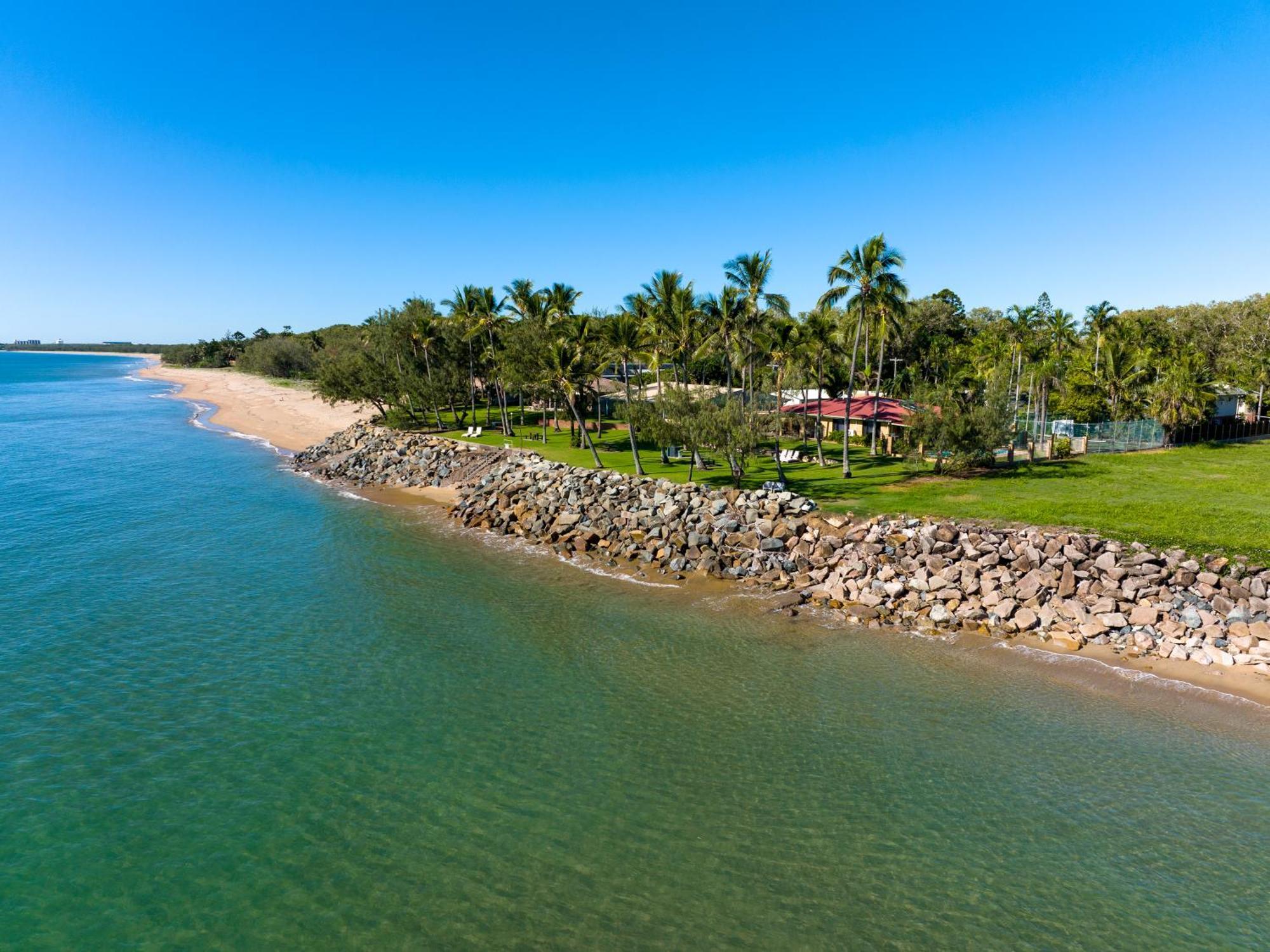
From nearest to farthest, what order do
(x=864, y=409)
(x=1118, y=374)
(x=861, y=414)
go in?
(x=861, y=414) → (x=864, y=409) → (x=1118, y=374)

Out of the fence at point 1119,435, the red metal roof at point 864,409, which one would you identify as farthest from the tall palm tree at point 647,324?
the fence at point 1119,435

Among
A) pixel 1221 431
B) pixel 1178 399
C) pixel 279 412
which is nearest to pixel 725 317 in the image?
pixel 1178 399

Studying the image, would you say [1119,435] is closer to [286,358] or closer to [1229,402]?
[1229,402]

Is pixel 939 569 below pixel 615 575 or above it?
above

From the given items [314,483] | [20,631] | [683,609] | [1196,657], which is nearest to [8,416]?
[314,483]

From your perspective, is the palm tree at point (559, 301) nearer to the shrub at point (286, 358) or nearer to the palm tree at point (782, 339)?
the palm tree at point (782, 339)

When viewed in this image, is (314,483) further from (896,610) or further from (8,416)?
(8,416)
